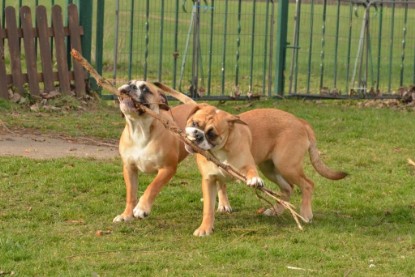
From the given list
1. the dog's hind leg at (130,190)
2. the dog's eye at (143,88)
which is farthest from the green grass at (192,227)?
the dog's eye at (143,88)

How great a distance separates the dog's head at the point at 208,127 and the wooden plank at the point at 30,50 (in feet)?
21.5

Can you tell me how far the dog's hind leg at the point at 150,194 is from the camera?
8.69m

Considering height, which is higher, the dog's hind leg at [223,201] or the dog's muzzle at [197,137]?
the dog's muzzle at [197,137]

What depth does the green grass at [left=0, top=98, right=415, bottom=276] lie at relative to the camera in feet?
24.5

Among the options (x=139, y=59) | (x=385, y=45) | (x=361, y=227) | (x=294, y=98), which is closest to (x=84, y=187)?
(x=361, y=227)

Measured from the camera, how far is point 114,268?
7.36 m

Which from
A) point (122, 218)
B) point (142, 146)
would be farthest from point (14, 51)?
point (122, 218)

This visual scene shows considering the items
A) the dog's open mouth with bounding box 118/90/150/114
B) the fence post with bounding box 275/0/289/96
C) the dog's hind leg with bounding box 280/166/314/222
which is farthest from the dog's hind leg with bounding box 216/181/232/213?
the fence post with bounding box 275/0/289/96

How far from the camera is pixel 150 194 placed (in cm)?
878

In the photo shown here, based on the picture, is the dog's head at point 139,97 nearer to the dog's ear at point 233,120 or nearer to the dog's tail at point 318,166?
the dog's ear at point 233,120

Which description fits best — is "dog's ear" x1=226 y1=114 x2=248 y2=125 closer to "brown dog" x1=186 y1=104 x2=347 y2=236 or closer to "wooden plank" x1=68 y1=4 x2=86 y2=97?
"brown dog" x1=186 y1=104 x2=347 y2=236

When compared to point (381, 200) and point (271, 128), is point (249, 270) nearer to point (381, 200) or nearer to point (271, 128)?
point (271, 128)

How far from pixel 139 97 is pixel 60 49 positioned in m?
6.47

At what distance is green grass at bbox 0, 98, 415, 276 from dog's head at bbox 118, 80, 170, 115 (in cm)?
96
